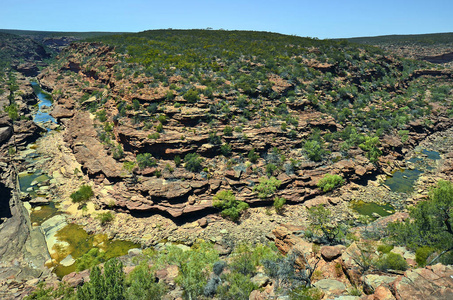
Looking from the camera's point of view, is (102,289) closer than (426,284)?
No

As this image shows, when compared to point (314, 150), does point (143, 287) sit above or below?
below

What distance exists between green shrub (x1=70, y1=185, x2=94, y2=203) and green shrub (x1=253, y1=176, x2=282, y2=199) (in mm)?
21721

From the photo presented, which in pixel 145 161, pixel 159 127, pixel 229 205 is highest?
pixel 159 127

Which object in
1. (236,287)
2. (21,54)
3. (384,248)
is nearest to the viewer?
(236,287)

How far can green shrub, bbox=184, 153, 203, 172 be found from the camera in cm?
3177

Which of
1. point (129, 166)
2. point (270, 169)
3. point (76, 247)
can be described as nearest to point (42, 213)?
point (76, 247)

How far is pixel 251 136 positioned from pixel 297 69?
26.8 metres

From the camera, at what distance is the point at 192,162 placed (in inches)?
1251

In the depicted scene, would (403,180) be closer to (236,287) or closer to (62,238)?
(236,287)

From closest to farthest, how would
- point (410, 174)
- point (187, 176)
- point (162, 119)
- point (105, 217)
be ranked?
point (105, 217) → point (187, 176) → point (162, 119) → point (410, 174)

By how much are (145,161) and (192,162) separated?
6339 millimetres

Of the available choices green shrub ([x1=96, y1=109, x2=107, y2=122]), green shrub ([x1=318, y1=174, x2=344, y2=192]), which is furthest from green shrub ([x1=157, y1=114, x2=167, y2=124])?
green shrub ([x1=318, y1=174, x2=344, y2=192])

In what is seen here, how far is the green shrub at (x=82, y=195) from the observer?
30.3 metres

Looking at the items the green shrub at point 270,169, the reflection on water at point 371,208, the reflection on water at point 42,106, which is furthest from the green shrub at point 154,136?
the reflection on water at point 42,106
